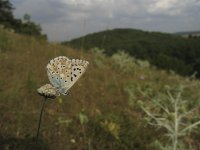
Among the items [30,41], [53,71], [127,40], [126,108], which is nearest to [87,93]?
[126,108]

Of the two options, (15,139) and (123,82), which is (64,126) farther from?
(123,82)

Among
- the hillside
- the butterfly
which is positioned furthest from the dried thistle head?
the hillside

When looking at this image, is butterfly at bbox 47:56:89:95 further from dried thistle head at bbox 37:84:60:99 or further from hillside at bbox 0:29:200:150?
hillside at bbox 0:29:200:150

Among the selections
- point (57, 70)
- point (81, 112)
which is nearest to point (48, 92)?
point (57, 70)

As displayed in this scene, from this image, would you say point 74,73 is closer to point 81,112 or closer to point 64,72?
point 64,72

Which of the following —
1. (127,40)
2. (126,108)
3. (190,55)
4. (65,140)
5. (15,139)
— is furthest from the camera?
(190,55)

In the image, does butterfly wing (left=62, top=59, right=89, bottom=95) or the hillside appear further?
the hillside
